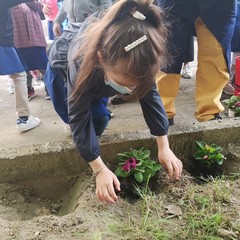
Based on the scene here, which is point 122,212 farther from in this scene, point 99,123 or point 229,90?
point 229,90

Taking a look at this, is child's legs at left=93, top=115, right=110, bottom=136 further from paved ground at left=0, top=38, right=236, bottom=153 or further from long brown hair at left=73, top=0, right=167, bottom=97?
long brown hair at left=73, top=0, right=167, bottom=97

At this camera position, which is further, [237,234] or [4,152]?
[4,152]

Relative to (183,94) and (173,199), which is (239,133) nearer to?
(173,199)

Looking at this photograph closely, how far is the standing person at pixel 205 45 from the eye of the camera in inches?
87.6

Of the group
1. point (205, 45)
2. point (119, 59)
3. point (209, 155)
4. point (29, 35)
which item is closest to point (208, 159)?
point (209, 155)

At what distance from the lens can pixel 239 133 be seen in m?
2.12

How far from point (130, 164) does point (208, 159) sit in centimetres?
49

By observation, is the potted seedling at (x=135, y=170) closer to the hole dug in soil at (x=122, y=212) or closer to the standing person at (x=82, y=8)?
the hole dug in soil at (x=122, y=212)

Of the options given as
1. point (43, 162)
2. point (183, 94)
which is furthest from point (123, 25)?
point (183, 94)

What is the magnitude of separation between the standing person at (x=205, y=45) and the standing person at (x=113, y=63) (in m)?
0.80

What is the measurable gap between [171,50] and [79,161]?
104 cm

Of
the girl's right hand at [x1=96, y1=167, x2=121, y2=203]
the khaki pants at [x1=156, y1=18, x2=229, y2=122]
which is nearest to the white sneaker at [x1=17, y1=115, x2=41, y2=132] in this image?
the khaki pants at [x1=156, y1=18, x2=229, y2=122]

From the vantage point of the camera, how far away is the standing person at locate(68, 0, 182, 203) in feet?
3.97

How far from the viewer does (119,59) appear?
1.23m
